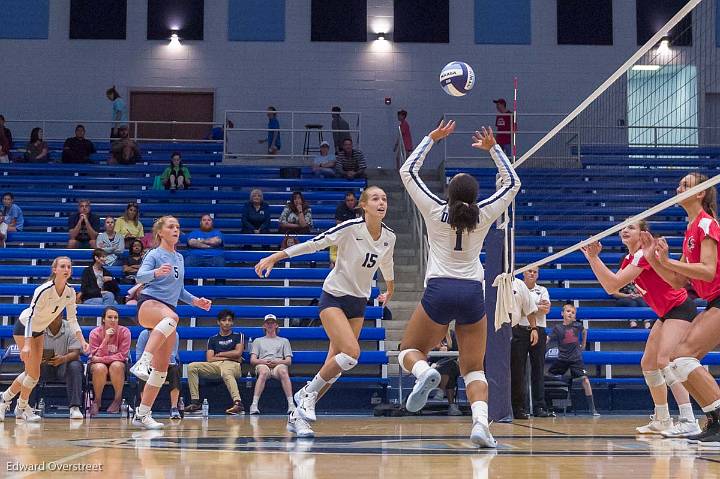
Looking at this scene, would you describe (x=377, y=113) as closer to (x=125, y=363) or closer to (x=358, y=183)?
(x=358, y=183)

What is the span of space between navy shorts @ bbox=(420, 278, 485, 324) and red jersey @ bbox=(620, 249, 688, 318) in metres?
2.24

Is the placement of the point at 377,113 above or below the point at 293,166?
above

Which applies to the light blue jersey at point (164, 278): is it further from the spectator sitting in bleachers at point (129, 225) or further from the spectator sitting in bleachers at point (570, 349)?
the spectator sitting in bleachers at point (129, 225)

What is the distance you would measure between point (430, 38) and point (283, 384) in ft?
43.6

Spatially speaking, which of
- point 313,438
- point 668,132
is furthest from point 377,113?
point 313,438

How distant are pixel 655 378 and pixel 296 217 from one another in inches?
368

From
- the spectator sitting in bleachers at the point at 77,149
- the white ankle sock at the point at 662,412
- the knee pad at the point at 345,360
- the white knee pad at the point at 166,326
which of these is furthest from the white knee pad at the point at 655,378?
the spectator sitting in bleachers at the point at 77,149

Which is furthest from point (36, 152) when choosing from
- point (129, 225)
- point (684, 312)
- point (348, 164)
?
point (684, 312)

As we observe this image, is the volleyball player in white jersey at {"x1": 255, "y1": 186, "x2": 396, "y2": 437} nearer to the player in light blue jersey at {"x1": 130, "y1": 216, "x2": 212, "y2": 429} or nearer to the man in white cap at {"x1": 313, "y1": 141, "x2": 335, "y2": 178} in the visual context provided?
the player in light blue jersey at {"x1": 130, "y1": 216, "x2": 212, "y2": 429}

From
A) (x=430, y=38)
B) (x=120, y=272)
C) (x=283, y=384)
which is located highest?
(x=430, y=38)

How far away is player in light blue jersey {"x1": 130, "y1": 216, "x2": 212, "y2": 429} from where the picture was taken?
30.1 feet

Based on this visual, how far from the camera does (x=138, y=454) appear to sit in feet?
21.3

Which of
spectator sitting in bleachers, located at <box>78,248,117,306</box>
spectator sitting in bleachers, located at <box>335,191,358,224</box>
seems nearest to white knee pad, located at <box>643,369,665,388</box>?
spectator sitting in bleachers, located at <box>335,191,358,224</box>

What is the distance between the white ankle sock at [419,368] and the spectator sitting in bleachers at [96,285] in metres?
9.29
